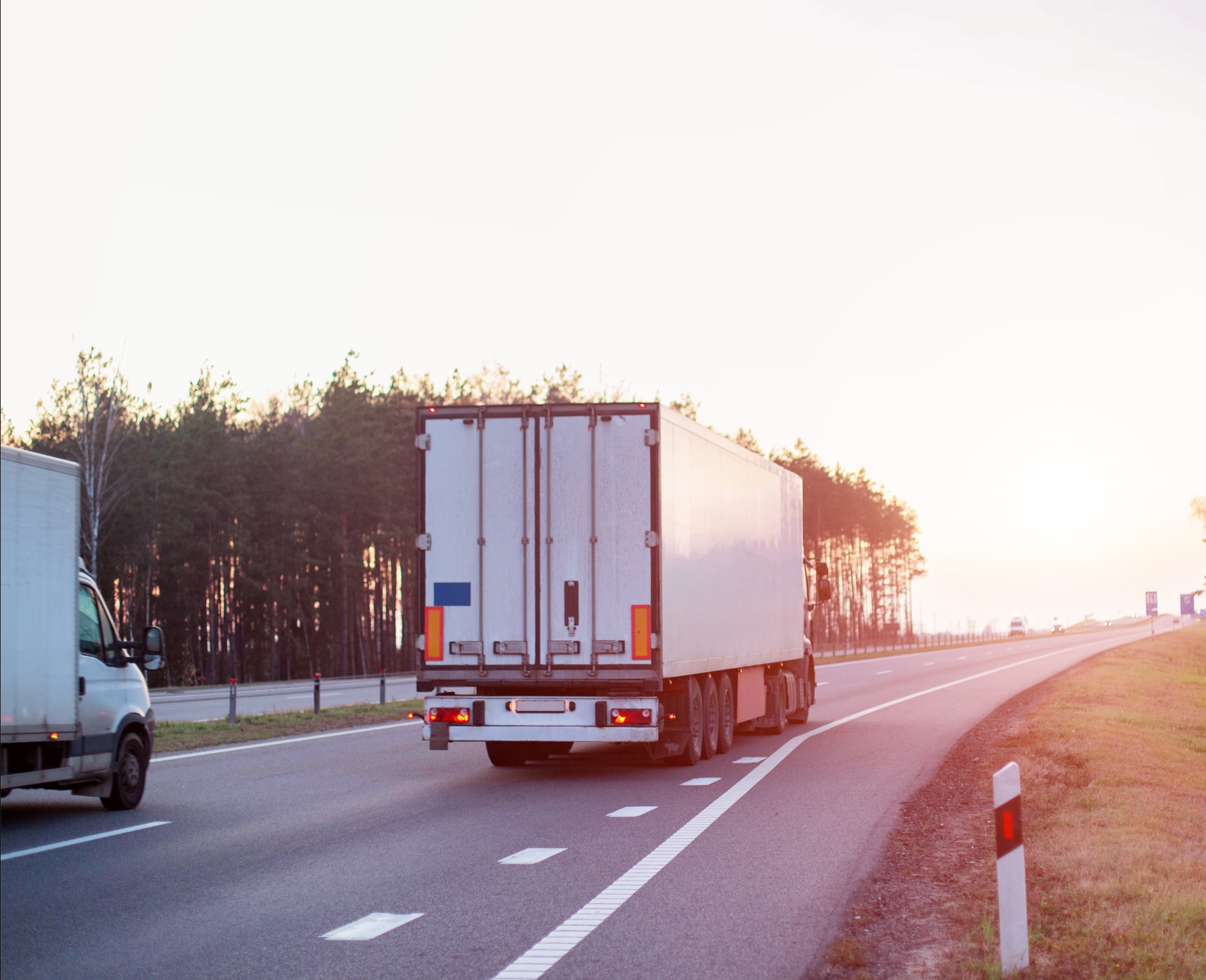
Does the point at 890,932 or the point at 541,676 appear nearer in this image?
the point at 890,932

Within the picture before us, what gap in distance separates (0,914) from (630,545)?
7604mm

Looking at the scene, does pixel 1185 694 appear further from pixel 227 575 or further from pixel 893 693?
pixel 227 575

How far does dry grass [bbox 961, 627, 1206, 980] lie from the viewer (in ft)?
20.8

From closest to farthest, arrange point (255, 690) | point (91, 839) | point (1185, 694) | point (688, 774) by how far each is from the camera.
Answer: point (91, 839) < point (688, 774) < point (1185, 694) < point (255, 690)

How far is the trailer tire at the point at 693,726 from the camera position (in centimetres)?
1571

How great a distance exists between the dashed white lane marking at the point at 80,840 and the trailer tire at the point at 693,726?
6041 millimetres

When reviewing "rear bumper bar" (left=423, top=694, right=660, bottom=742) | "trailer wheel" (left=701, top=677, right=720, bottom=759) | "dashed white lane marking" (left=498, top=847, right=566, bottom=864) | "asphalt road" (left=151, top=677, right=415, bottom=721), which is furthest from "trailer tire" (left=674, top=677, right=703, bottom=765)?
"asphalt road" (left=151, top=677, right=415, bottom=721)

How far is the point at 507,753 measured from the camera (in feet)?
54.3

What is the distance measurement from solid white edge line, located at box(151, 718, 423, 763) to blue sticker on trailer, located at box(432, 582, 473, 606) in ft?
8.05

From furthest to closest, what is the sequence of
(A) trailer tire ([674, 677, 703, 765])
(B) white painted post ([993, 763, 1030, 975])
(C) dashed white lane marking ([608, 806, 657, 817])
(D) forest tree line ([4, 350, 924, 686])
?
1. (D) forest tree line ([4, 350, 924, 686])
2. (A) trailer tire ([674, 677, 703, 765])
3. (C) dashed white lane marking ([608, 806, 657, 817])
4. (B) white painted post ([993, 763, 1030, 975])

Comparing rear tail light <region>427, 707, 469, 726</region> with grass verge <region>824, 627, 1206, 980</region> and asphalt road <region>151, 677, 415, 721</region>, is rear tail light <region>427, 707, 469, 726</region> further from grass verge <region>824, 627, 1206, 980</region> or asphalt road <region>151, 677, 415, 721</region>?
asphalt road <region>151, 677, 415, 721</region>

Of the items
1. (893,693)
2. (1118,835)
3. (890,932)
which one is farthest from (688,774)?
(893,693)

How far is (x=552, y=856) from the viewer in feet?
31.9

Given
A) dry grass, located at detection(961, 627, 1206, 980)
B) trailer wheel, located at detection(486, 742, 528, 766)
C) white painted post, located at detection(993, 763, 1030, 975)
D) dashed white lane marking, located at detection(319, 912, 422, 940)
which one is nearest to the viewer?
white painted post, located at detection(993, 763, 1030, 975)
